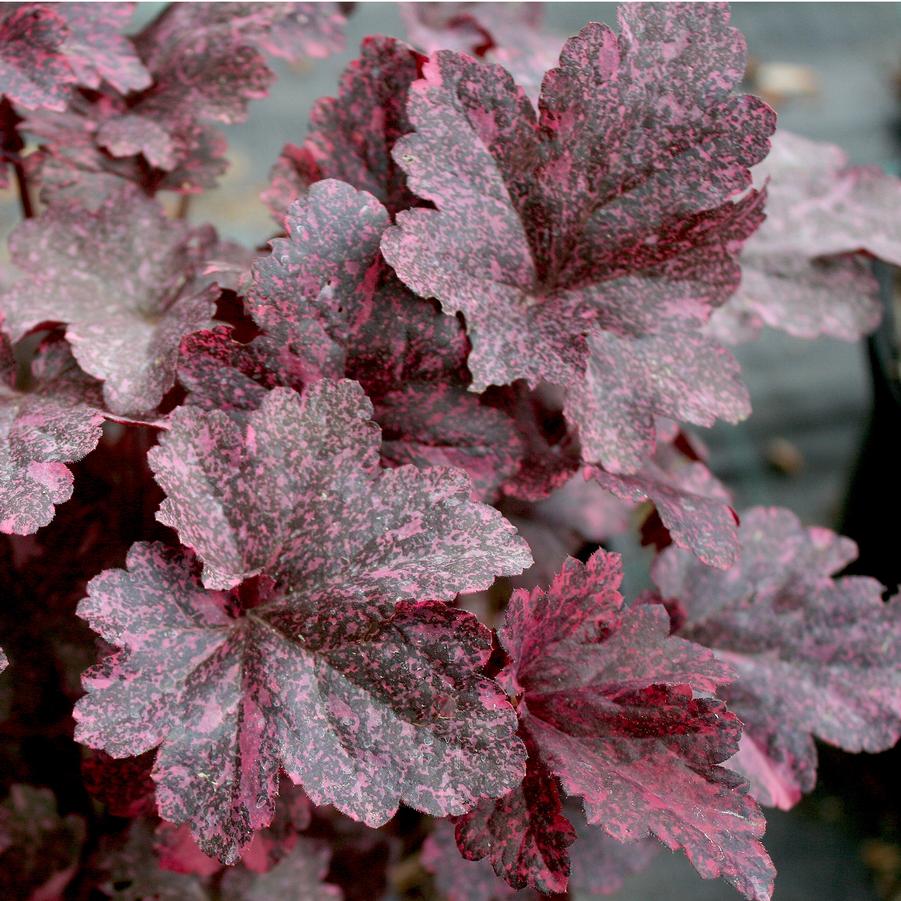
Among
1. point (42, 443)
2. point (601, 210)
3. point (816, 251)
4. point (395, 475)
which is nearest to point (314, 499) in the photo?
point (395, 475)

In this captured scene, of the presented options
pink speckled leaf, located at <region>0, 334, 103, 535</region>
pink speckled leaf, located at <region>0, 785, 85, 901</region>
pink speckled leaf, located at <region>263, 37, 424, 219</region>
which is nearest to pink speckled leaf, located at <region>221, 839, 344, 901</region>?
pink speckled leaf, located at <region>0, 785, 85, 901</region>

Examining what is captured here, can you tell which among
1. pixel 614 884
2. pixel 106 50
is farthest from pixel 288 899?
pixel 106 50

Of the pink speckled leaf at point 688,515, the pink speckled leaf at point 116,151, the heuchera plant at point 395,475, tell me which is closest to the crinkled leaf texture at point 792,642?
the heuchera plant at point 395,475

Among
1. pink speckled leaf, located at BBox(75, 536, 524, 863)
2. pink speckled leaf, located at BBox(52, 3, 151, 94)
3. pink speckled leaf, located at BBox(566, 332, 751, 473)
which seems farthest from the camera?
pink speckled leaf, located at BBox(52, 3, 151, 94)

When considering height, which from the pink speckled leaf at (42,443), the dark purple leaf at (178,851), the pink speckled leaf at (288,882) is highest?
the pink speckled leaf at (42,443)

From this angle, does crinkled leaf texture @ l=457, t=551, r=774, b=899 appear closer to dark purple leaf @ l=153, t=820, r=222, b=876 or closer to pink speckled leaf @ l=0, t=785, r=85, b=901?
dark purple leaf @ l=153, t=820, r=222, b=876

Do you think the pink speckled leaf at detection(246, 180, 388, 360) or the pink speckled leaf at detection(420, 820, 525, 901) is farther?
the pink speckled leaf at detection(420, 820, 525, 901)

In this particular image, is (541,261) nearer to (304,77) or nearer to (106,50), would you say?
(106,50)

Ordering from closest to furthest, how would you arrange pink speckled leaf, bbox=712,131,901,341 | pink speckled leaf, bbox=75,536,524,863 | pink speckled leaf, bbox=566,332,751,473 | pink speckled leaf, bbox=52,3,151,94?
pink speckled leaf, bbox=75,536,524,863 → pink speckled leaf, bbox=566,332,751,473 → pink speckled leaf, bbox=52,3,151,94 → pink speckled leaf, bbox=712,131,901,341

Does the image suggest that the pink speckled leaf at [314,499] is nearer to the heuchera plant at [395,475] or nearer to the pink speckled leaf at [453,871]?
the heuchera plant at [395,475]

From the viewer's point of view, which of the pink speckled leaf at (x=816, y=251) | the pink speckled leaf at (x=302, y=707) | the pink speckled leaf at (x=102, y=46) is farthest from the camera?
the pink speckled leaf at (x=816, y=251)
